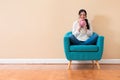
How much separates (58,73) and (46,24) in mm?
1357

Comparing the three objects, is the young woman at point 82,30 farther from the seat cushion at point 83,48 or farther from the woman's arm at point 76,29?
the seat cushion at point 83,48

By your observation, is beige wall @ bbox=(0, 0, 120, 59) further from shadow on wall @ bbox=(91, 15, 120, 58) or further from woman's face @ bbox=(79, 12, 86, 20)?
woman's face @ bbox=(79, 12, 86, 20)

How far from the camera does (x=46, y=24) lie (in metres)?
4.98

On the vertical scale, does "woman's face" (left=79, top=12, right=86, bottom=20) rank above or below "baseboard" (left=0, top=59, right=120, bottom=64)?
above

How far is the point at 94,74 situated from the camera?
3920mm

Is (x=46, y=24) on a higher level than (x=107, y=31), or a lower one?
higher

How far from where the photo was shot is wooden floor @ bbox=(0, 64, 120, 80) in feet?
12.1

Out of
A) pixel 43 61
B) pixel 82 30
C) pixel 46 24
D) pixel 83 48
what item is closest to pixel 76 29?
pixel 82 30

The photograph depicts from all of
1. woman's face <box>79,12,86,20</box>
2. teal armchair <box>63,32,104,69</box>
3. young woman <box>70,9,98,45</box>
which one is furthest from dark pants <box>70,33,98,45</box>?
woman's face <box>79,12,86,20</box>

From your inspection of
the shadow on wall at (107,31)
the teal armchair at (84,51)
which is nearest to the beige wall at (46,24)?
the shadow on wall at (107,31)

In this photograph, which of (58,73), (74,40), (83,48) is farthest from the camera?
(74,40)

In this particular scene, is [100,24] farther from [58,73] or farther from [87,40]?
[58,73]

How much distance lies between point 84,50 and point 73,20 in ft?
2.91

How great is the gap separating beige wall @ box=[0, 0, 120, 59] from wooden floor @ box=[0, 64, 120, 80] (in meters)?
0.46
